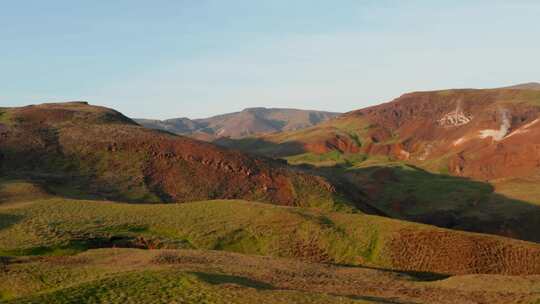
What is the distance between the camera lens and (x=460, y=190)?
90812 mm

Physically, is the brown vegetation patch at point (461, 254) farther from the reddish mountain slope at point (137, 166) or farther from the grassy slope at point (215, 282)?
the reddish mountain slope at point (137, 166)

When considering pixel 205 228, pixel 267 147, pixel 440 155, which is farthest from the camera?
pixel 267 147

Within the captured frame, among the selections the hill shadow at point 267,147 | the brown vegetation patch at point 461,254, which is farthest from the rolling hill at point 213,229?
the hill shadow at point 267,147

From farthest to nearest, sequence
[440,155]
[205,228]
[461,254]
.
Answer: [440,155], [205,228], [461,254]

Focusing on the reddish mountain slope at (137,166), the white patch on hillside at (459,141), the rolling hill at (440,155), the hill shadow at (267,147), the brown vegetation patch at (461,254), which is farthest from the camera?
the hill shadow at (267,147)

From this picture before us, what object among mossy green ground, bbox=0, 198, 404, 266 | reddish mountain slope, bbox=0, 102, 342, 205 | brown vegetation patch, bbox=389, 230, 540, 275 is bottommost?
brown vegetation patch, bbox=389, 230, 540, 275

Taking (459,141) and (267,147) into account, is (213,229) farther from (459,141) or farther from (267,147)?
(267,147)

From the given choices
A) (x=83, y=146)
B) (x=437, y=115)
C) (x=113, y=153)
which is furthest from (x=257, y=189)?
(x=437, y=115)

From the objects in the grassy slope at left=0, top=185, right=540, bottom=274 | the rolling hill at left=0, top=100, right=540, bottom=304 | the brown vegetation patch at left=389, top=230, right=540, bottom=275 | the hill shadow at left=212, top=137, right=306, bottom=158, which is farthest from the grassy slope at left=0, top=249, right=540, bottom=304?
the hill shadow at left=212, top=137, right=306, bottom=158

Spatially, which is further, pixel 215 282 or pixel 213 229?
pixel 213 229

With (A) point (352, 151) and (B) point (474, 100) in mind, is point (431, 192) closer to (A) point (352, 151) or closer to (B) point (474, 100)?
(A) point (352, 151)

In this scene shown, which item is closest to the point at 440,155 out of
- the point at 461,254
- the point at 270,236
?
the point at 461,254

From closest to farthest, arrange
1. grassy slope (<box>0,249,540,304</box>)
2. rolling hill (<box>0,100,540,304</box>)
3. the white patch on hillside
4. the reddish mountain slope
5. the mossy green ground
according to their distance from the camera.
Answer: grassy slope (<box>0,249,540,304</box>) < rolling hill (<box>0,100,540,304</box>) < the mossy green ground < the reddish mountain slope < the white patch on hillside

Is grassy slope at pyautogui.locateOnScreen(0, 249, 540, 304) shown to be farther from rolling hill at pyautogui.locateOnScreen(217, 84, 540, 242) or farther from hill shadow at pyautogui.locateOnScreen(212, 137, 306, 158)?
hill shadow at pyautogui.locateOnScreen(212, 137, 306, 158)
